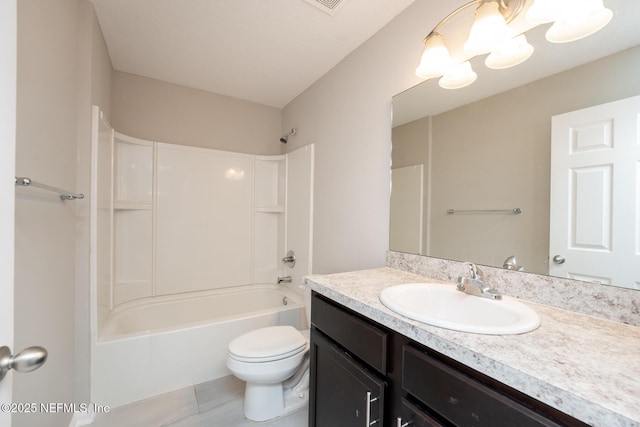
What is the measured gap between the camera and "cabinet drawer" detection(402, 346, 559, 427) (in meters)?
0.51

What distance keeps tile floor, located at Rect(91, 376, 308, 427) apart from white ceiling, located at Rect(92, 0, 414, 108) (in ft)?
7.87

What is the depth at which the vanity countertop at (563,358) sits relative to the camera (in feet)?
1.38

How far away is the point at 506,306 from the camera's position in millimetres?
851

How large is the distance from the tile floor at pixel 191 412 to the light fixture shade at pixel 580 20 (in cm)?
217

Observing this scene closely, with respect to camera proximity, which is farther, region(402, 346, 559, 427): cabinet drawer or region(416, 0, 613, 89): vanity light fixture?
region(416, 0, 613, 89): vanity light fixture

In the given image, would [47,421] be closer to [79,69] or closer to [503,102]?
[79,69]

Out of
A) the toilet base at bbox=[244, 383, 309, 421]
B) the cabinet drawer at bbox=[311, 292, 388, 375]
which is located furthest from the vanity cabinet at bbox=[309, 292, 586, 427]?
the toilet base at bbox=[244, 383, 309, 421]

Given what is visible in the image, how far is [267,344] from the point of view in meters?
1.56

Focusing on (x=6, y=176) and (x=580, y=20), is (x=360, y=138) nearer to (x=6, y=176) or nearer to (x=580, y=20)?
(x=580, y=20)

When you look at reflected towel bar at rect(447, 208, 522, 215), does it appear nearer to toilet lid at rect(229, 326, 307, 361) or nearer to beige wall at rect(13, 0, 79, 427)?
toilet lid at rect(229, 326, 307, 361)

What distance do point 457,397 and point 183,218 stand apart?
2475mm

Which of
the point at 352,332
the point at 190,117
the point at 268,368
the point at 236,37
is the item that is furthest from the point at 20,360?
the point at 190,117

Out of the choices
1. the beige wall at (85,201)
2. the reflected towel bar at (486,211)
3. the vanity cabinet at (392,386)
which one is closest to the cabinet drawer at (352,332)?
the vanity cabinet at (392,386)

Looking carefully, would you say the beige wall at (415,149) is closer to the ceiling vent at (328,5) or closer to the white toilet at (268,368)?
the ceiling vent at (328,5)
